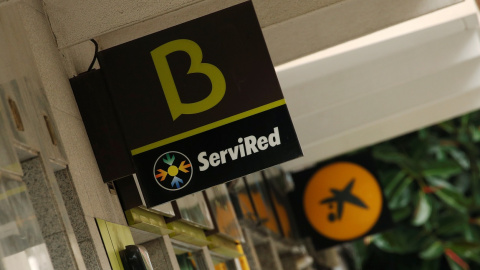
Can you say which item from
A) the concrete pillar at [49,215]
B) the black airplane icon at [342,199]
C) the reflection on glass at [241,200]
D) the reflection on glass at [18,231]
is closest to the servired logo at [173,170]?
the concrete pillar at [49,215]

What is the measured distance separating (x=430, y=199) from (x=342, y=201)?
119 inches

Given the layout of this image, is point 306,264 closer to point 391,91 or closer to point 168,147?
point 391,91

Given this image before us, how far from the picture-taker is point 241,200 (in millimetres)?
10789

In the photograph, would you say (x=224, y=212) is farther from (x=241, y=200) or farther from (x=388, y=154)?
(x=388, y=154)

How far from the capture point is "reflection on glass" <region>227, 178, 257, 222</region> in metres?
10.4

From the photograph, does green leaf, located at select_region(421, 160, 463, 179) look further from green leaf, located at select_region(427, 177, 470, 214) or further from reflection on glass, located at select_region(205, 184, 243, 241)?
reflection on glass, located at select_region(205, 184, 243, 241)

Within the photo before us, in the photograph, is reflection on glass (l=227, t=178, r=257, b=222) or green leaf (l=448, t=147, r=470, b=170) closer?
reflection on glass (l=227, t=178, r=257, b=222)

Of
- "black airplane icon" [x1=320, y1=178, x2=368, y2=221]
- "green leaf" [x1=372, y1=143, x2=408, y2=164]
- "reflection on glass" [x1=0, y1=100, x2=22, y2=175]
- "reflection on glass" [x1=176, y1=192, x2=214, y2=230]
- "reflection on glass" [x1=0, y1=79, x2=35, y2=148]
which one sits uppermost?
"reflection on glass" [x1=0, y1=79, x2=35, y2=148]

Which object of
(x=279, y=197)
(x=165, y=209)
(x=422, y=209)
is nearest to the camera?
(x=165, y=209)

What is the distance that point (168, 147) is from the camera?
209 inches

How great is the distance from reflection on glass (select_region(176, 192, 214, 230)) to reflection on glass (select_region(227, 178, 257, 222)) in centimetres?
181

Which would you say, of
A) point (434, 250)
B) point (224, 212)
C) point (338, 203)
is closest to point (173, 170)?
point (224, 212)

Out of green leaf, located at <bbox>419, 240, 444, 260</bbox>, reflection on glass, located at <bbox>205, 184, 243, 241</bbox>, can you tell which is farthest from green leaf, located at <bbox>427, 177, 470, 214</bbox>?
reflection on glass, located at <bbox>205, 184, 243, 241</bbox>

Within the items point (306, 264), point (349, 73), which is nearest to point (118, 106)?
point (349, 73)
